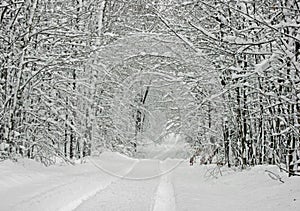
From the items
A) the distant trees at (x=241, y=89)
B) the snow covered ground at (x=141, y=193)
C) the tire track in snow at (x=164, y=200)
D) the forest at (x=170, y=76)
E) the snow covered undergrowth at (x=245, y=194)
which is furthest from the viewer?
the distant trees at (x=241, y=89)

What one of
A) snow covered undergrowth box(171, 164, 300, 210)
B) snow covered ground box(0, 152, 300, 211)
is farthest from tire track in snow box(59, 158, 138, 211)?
snow covered undergrowth box(171, 164, 300, 210)

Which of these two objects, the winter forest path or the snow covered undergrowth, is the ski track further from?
the snow covered undergrowth

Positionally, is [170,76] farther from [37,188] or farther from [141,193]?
[37,188]

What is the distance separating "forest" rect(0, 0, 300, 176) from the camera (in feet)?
24.3

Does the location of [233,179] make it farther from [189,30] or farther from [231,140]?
[189,30]

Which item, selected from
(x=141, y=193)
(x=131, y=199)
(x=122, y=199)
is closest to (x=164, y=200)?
(x=131, y=199)

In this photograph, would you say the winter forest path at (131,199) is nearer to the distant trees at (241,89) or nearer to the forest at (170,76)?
the forest at (170,76)

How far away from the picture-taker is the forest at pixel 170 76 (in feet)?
24.3

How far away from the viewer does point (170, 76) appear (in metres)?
9.90

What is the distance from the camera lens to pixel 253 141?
1040cm

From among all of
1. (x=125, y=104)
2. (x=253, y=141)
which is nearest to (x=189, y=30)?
(x=253, y=141)

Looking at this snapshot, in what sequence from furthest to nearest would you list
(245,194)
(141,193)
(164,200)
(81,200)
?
Answer: (141,193), (245,194), (164,200), (81,200)

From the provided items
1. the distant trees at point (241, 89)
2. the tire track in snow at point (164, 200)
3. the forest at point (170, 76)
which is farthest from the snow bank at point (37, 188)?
the distant trees at point (241, 89)

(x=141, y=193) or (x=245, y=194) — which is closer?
(x=245, y=194)
